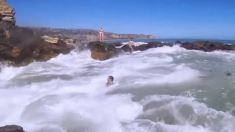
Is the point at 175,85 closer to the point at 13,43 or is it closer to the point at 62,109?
the point at 62,109

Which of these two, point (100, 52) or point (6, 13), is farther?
point (100, 52)

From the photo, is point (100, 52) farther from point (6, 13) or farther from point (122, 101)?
point (122, 101)

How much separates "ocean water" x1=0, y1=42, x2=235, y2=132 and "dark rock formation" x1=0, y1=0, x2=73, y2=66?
7.87 ft

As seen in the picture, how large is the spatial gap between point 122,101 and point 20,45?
33.3 ft

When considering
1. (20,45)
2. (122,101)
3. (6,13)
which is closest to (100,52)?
(20,45)

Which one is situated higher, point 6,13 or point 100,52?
point 6,13

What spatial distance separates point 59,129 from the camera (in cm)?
656

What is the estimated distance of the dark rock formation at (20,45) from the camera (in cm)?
1516

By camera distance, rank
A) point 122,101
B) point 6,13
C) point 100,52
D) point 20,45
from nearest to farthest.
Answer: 1. point 122,101
2. point 20,45
3. point 6,13
4. point 100,52

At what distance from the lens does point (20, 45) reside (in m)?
15.9

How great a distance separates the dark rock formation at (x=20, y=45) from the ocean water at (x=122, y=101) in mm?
2398

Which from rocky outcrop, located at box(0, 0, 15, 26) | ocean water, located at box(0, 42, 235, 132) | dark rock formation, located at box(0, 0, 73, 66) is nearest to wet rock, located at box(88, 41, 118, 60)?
dark rock formation, located at box(0, 0, 73, 66)

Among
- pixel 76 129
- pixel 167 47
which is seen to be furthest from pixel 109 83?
pixel 167 47

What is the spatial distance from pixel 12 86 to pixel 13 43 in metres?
5.73
